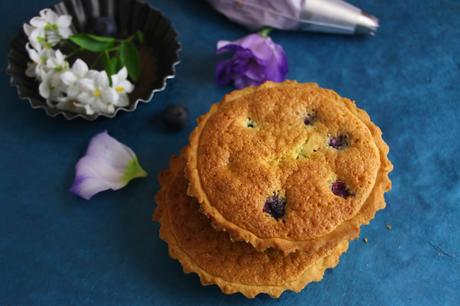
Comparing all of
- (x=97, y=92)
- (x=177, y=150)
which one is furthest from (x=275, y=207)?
(x=97, y=92)

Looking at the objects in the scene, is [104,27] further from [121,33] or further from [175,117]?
[175,117]

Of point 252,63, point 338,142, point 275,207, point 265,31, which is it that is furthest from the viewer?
point 265,31

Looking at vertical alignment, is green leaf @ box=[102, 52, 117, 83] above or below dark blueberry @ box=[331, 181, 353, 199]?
above

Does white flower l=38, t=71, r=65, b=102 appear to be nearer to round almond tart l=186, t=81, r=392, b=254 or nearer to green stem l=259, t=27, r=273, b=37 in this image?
round almond tart l=186, t=81, r=392, b=254

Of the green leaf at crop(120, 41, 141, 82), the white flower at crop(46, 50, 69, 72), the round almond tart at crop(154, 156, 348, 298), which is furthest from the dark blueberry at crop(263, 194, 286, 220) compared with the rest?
the white flower at crop(46, 50, 69, 72)

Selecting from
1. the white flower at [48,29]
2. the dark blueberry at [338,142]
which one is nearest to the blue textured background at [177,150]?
the white flower at [48,29]

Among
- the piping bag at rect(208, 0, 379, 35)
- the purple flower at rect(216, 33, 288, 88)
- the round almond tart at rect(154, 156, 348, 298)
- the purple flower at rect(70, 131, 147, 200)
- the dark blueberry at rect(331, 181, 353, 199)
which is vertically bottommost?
the round almond tart at rect(154, 156, 348, 298)

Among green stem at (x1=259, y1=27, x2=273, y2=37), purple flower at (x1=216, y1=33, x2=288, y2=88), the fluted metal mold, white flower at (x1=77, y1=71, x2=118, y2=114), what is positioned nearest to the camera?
white flower at (x1=77, y1=71, x2=118, y2=114)
